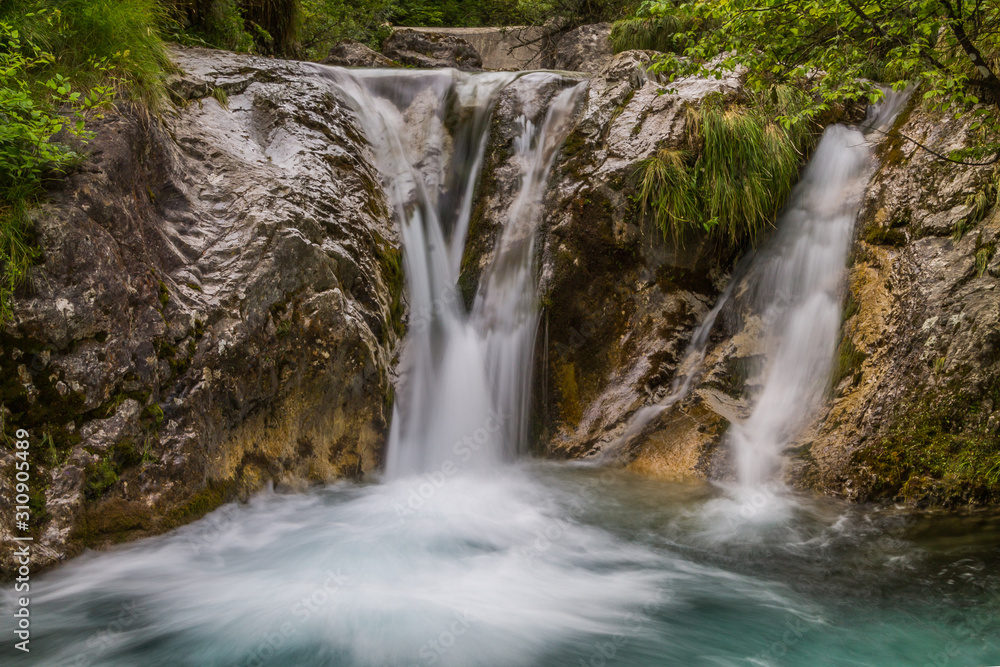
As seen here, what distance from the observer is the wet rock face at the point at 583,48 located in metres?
11.0

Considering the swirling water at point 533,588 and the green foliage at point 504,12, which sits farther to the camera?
the green foliage at point 504,12

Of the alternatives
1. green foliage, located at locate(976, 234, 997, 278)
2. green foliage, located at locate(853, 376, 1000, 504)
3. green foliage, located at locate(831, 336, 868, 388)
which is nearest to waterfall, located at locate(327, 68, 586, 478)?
green foliage, located at locate(831, 336, 868, 388)

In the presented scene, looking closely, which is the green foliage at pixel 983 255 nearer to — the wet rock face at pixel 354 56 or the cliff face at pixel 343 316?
the cliff face at pixel 343 316

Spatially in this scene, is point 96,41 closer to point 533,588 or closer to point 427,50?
point 533,588

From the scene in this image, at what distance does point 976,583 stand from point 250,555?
13.2 feet

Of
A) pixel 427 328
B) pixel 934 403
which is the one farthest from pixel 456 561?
pixel 934 403

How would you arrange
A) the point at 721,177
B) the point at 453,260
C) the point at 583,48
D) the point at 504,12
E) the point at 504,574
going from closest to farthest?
1. the point at 504,574
2. the point at 721,177
3. the point at 453,260
4. the point at 583,48
5. the point at 504,12

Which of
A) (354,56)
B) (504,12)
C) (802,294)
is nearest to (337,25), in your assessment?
(354,56)

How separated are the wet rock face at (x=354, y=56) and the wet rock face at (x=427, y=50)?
1.37 m

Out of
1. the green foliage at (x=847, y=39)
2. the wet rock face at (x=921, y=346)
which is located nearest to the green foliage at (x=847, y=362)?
the wet rock face at (x=921, y=346)

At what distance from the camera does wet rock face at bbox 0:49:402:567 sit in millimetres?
3613

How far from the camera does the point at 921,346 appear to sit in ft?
14.2

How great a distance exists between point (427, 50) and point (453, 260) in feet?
22.9

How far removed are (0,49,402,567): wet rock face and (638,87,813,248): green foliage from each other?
2.40 meters
